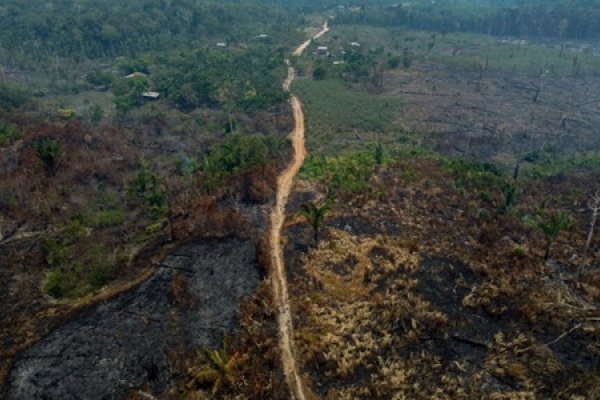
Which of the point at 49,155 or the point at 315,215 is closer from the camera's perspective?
the point at 315,215

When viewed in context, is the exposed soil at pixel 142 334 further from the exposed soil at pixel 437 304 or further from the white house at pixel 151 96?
the white house at pixel 151 96

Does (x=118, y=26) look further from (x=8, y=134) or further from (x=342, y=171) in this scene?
(x=342, y=171)

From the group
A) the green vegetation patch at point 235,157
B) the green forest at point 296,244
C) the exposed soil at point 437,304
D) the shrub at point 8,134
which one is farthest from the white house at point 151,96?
the exposed soil at point 437,304

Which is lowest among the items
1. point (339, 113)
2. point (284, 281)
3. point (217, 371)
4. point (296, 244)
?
point (217, 371)

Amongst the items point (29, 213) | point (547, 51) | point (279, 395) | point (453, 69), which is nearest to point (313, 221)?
point (279, 395)

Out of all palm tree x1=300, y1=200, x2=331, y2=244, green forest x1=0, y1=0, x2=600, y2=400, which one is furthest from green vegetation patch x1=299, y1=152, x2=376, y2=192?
palm tree x1=300, y1=200, x2=331, y2=244

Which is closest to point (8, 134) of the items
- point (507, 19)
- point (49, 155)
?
point (49, 155)
